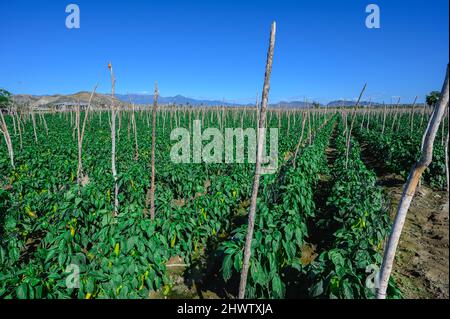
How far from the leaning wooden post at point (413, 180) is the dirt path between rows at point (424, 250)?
2365mm

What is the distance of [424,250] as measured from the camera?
16.5 feet

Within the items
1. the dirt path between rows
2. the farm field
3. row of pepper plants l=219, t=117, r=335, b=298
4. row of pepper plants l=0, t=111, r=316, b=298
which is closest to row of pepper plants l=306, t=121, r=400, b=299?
the farm field

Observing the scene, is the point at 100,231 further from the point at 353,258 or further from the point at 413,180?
the point at 413,180

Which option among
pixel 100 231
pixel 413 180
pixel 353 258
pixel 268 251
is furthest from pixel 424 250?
pixel 100 231

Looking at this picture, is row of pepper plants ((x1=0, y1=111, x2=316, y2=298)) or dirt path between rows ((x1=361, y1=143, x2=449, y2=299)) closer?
row of pepper plants ((x1=0, y1=111, x2=316, y2=298))

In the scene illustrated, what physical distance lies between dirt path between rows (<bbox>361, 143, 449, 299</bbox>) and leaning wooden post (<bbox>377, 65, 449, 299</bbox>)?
2.36 meters

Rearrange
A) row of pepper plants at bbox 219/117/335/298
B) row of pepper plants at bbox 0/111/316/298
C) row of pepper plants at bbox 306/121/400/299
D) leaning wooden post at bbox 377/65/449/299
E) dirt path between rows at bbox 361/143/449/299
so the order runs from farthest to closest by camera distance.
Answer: dirt path between rows at bbox 361/143/449/299, row of pepper plants at bbox 219/117/335/298, row of pepper plants at bbox 0/111/316/298, row of pepper plants at bbox 306/121/400/299, leaning wooden post at bbox 377/65/449/299

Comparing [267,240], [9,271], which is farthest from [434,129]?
[9,271]

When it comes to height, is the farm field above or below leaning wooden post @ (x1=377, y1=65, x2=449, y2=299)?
below

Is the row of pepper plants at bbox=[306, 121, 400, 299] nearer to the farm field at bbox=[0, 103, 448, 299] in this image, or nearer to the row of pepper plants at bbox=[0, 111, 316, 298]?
the farm field at bbox=[0, 103, 448, 299]

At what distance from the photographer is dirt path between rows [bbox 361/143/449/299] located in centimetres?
406

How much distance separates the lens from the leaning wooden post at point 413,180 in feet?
6.25

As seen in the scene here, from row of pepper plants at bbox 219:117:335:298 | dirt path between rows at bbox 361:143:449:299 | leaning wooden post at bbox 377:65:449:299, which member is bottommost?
dirt path between rows at bbox 361:143:449:299
